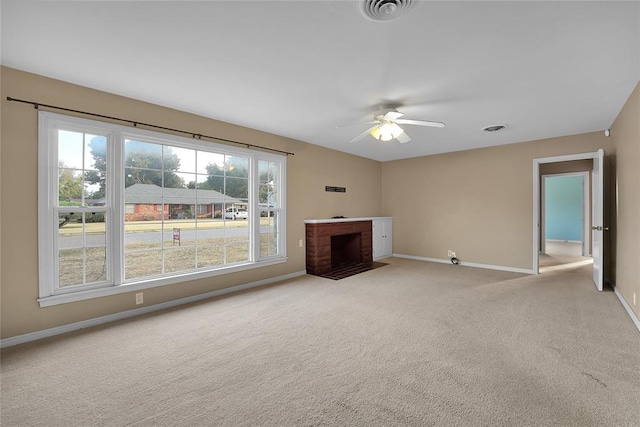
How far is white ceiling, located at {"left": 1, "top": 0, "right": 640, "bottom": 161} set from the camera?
182 centimetres

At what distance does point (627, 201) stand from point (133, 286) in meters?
5.83

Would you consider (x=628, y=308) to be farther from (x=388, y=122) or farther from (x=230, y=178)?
(x=230, y=178)

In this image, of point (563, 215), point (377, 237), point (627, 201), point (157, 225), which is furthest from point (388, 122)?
point (563, 215)

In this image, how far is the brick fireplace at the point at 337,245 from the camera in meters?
5.17

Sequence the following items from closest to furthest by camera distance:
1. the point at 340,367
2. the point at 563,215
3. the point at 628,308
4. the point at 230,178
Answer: the point at 340,367 < the point at 628,308 < the point at 230,178 < the point at 563,215

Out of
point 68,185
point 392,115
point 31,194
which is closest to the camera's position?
point 31,194

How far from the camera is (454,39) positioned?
2.08 m

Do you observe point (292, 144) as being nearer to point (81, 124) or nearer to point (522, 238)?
point (81, 124)

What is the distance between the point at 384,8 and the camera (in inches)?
69.1

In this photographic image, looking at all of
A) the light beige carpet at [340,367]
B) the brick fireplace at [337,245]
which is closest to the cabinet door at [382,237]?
the brick fireplace at [337,245]

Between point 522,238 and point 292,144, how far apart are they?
4707 mm

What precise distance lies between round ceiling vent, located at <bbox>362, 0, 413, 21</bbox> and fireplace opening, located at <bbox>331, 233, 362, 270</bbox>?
15.2 ft

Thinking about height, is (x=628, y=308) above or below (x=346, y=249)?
below

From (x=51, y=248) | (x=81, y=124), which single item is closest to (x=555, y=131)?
(x=81, y=124)
